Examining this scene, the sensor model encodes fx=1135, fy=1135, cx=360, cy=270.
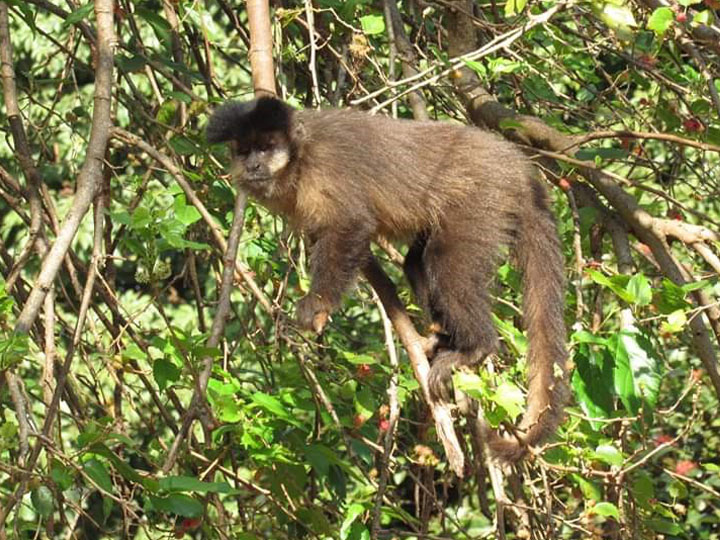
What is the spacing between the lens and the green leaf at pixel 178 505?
331cm

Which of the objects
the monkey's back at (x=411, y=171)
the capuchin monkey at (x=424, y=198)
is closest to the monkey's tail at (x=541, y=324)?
the capuchin monkey at (x=424, y=198)

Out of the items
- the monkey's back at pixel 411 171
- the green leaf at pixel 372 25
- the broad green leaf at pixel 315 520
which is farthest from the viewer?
the monkey's back at pixel 411 171

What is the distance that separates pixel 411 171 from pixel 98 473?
2.07 meters

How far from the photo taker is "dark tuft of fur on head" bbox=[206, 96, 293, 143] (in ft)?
14.7

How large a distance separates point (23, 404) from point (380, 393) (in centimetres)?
167

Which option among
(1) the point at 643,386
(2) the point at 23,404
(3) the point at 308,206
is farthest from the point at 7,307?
(1) the point at 643,386

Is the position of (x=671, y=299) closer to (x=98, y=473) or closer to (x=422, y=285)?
(x=422, y=285)

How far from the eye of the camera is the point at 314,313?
441cm

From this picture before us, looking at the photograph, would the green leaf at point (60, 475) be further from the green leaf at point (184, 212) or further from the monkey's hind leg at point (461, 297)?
the monkey's hind leg at point (461, 297)

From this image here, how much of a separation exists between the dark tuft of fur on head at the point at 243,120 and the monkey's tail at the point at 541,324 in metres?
1.11

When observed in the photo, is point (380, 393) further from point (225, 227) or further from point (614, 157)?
point (614, 157)

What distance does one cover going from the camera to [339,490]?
15.0 feet

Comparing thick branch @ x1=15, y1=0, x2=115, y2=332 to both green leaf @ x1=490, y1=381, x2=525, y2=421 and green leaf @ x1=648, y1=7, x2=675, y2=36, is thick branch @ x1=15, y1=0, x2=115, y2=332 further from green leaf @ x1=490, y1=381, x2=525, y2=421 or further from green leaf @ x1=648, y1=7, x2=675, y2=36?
green leaf @ x1=648, y1=7, x2=675, y2=36

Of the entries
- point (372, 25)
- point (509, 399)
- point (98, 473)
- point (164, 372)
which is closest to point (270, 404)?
point (164, 372)
